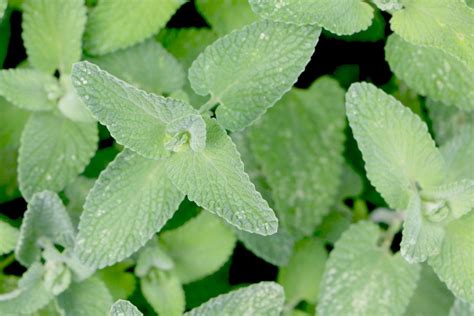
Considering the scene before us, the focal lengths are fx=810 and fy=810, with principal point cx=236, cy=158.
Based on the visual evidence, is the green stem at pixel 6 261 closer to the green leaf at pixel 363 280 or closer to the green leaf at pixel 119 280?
the green leaf at pixel 119 280

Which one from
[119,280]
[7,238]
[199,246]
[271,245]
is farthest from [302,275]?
[7,238]

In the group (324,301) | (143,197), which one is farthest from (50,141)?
(324,301)

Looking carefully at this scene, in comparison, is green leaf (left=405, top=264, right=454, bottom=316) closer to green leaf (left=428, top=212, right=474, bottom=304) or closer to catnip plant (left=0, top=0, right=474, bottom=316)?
catnip plant (left=0, top=0, right=474, bottom=316)

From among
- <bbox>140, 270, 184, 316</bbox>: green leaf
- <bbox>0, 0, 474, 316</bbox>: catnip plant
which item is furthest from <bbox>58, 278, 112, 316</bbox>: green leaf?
<bbox>140, 270, 184, 316</bbox>: green leaf

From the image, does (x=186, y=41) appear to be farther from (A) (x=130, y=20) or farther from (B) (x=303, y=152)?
(B) (x=303, y=152)

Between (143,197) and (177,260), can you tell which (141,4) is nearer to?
(143,197)
